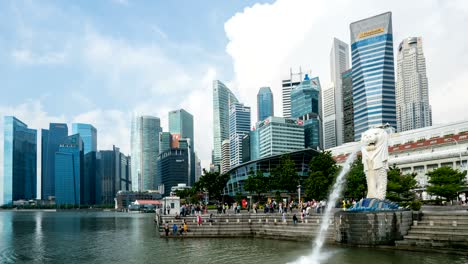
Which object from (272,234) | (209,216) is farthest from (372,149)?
(209,216)

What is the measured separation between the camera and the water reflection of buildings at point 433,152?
289ft

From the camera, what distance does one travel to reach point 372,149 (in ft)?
136

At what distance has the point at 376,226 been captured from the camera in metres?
38.1

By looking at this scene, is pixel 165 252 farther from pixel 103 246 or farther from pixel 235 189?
pixel 235 189

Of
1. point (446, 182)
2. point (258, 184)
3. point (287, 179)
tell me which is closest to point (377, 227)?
point (446, 182)

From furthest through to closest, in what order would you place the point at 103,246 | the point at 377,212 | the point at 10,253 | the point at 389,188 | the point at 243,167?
1. the point at 243,167
2. the point at 389,188
3. the point at 103,246
4. the point at 10,253
5. the point at 377,212

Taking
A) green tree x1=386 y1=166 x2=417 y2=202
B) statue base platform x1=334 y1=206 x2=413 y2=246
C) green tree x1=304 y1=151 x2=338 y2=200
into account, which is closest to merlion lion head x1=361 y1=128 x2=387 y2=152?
statue base platform x1=334 y1=206 x2=413 y2=246

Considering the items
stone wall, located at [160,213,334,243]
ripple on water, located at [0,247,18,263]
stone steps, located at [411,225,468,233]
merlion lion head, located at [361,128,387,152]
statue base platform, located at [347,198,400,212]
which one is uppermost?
merlion lion head, located at [361,128,387,152]

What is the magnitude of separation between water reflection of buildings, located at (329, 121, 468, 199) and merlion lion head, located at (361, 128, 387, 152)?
1648 inches

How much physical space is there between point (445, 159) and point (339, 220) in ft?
193

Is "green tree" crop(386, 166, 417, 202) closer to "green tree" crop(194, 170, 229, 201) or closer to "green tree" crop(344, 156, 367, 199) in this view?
"green tree" crop(344, 156, 367, 199)

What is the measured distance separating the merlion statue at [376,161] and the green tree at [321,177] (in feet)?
92.4

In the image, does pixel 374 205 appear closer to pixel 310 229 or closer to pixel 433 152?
pixel 310 229

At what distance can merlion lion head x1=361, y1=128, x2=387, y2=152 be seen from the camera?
4134 cm
